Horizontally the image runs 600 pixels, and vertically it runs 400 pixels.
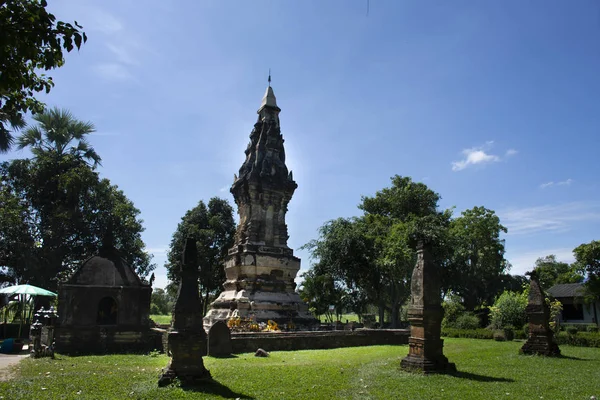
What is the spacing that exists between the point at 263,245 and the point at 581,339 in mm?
15382

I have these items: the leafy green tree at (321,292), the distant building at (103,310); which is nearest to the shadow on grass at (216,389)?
the distant building at (103,310)

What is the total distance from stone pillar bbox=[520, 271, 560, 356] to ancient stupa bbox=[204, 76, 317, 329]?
8.84 m

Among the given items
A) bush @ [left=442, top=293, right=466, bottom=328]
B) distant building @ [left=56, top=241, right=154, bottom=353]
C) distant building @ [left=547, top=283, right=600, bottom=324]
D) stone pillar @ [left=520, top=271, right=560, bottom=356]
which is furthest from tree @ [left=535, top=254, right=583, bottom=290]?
distant building @ [left=56, top=241, right=154, bottom=353]

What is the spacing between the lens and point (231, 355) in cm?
1300

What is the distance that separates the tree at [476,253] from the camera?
3872 cm

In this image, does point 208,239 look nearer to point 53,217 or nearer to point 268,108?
point 53,217

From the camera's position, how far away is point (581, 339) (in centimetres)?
1914

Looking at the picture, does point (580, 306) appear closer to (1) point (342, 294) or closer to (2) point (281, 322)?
(1) point (342, 294)

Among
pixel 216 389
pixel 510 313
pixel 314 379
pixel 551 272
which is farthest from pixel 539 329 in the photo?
pixel 551 272

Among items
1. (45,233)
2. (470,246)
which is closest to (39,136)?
(45,233)

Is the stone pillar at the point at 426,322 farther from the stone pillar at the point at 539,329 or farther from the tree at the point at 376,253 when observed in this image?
the tree at the point at 376,253

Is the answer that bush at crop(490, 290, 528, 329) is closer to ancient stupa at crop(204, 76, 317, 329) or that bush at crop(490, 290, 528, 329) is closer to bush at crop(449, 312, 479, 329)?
bush at crop(449, 312, 479, 329)

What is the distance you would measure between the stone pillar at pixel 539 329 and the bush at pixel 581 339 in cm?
666

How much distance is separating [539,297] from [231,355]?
34.1 ft
